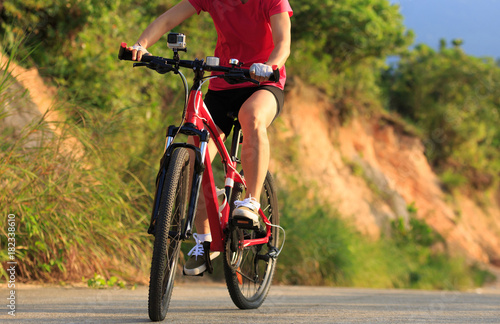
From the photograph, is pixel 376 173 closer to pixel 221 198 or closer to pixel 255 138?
pixel 221 198

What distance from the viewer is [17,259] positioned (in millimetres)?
4840

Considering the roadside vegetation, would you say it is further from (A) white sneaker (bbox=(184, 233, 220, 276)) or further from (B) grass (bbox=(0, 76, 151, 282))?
(A) white sneaker (bbox=(184, 233, 220, 276))

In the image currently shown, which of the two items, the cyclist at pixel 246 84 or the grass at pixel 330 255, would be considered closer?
the cyclist at pixel 246 84

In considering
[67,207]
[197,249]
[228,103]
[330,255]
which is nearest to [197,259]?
[197,249]

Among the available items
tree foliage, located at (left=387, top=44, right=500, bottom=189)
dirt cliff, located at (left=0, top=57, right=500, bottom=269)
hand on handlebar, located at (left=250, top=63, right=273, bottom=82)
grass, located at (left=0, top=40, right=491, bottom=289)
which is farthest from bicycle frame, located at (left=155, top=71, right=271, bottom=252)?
tree foliage, located at (left=387, top=44, right=500, bottom=189)

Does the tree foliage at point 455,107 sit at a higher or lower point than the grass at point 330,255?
higher

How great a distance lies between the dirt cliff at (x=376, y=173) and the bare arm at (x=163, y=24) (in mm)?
7043

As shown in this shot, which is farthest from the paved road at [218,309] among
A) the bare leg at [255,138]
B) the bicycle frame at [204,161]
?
the bare leg at [255,138]

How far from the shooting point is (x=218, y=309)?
4.11 metres

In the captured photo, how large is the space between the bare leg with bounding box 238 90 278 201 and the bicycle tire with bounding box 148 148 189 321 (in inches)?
19.6

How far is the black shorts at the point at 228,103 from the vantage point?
394 cm

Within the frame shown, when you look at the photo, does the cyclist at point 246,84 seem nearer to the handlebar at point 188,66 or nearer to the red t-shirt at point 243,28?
the red t-shirt at point 243,28

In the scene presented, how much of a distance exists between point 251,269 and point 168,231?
50.7 inches

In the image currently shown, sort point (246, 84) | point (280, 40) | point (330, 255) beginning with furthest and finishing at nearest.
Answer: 1. point (330, 255)
2. point (246, 84)
3. point (280, 40)
